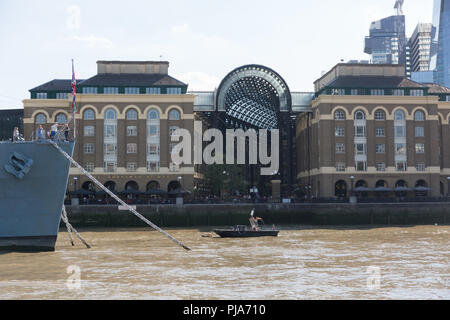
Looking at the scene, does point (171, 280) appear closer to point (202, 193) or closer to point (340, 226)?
point (340, 226)

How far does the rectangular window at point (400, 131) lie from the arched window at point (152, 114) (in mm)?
36442

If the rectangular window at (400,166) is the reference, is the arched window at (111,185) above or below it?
below

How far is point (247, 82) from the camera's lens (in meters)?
100

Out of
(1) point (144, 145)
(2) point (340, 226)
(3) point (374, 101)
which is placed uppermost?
(3) point (374, 101)

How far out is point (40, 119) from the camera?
83.6 m

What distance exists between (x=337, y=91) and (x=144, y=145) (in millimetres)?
30767

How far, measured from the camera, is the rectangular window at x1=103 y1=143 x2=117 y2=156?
273ft

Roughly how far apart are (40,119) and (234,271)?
Answer: 208 ft

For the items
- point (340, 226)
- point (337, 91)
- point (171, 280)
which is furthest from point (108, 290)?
Answer: point (337, 91)

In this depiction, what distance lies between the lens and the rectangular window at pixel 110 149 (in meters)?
83.1

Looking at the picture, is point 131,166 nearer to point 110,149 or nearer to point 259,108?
point 110,149

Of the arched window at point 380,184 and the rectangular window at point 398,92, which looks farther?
the rectangular window at point 398,92

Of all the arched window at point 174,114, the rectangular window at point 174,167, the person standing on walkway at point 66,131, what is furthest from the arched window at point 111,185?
the person standing on walkway at point 66,131

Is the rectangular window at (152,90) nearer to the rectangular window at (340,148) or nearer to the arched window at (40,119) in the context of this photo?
the arched window at (40,119)
